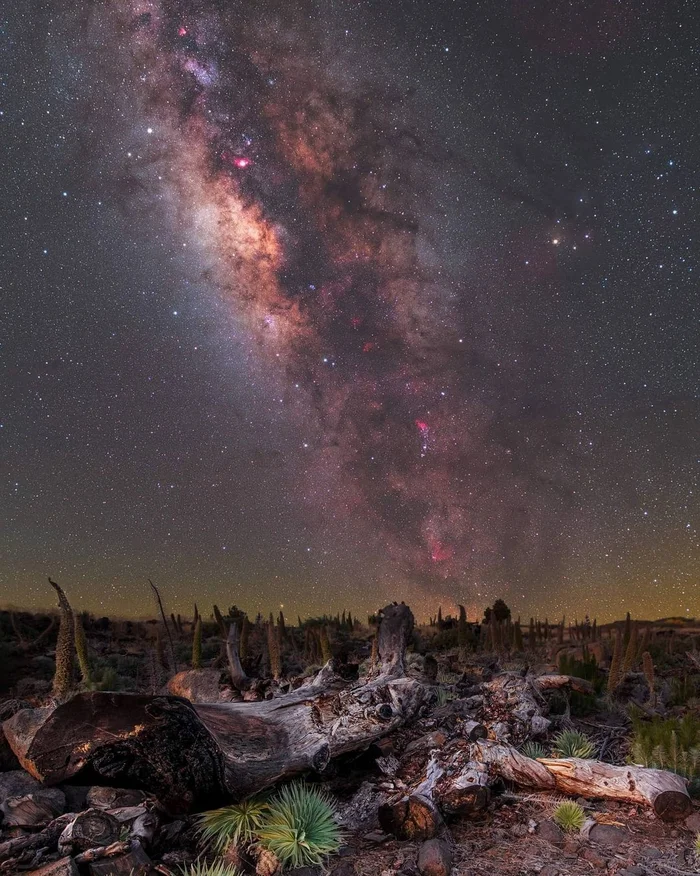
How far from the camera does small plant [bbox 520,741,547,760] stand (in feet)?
23.2

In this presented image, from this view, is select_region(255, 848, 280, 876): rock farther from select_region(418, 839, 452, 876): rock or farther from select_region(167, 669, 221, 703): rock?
select_region(167, 669, 221, 703): rock

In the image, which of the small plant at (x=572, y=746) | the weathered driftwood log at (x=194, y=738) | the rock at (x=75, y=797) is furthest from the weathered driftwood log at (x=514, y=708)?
the rock at (x=75, y=797)

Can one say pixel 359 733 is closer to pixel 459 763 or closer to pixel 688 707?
pixel 459 763

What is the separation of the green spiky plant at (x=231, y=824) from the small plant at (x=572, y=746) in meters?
4.22

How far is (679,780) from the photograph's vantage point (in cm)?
596

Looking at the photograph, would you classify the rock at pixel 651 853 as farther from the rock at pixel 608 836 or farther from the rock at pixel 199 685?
the rock at pixel 199 685

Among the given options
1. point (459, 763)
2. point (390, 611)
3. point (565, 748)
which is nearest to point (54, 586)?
point (390, 611)

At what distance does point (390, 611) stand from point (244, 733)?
398cm

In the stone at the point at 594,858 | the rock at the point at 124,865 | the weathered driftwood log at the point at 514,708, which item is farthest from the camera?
the weathered driftwood log at the point at 514,708

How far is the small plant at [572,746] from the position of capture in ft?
24.1

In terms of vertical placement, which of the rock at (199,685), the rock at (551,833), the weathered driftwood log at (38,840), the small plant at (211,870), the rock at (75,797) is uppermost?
the rock at (199,685)

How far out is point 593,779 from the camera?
6164mm

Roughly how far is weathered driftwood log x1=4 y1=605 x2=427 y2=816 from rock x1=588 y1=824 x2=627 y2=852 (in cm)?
224

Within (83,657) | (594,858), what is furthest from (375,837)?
(83,657)
